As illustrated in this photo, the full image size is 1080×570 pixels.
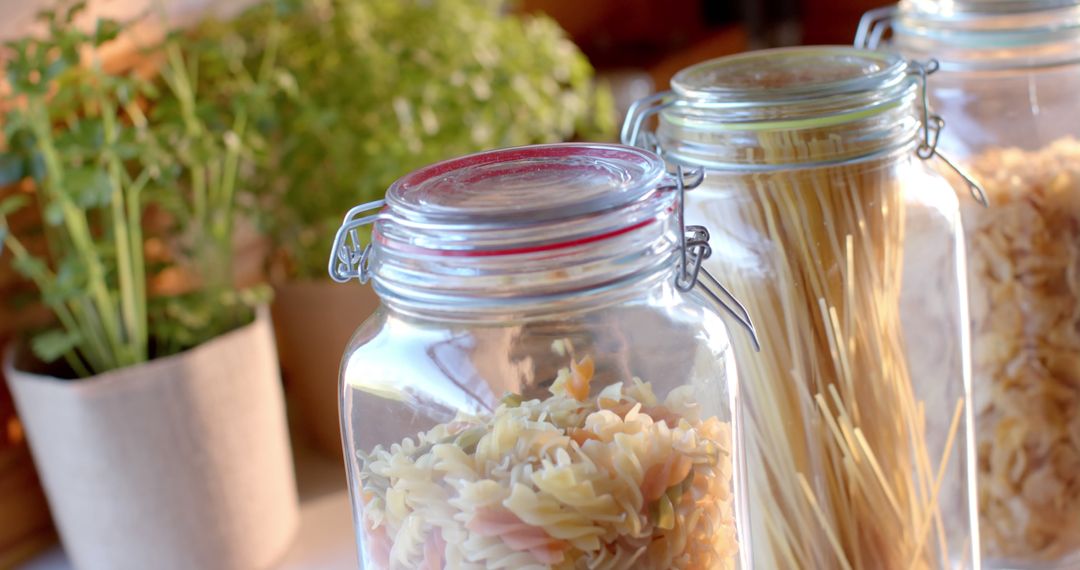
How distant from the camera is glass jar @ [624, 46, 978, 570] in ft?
1.62

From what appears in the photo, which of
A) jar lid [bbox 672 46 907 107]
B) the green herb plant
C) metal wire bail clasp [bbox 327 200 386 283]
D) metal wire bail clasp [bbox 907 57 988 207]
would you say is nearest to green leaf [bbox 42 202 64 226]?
the green herb plant

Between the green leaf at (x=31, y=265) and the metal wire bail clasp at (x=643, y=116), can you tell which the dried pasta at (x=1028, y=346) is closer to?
the metal wire bail clasp at (x=643, y=116)

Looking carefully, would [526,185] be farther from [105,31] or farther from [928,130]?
[105,31]

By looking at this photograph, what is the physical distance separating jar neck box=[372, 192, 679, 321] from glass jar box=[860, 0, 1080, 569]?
0.84 feet

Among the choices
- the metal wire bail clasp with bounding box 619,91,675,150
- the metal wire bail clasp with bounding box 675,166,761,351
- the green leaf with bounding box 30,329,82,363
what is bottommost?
the green leaf with bounding box 30,329,82,363

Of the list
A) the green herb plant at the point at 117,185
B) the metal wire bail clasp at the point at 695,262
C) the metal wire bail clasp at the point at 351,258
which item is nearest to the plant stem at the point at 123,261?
the green herb plant at the point at 117,185

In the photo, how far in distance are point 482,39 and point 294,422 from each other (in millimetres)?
374

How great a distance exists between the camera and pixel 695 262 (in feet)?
1.49

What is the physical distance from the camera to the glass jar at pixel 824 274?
19.4 inches

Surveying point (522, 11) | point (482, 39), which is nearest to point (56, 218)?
point (482, 39)

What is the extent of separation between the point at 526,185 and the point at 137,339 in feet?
1.35

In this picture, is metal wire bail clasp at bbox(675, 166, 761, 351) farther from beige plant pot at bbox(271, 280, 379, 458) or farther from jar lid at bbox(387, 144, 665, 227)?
beige plant pot at bbox(271, 280, 379, 458)

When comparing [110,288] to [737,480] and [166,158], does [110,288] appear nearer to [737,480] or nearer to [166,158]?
[166,158]

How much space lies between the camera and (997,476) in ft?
Answer: 2.02
